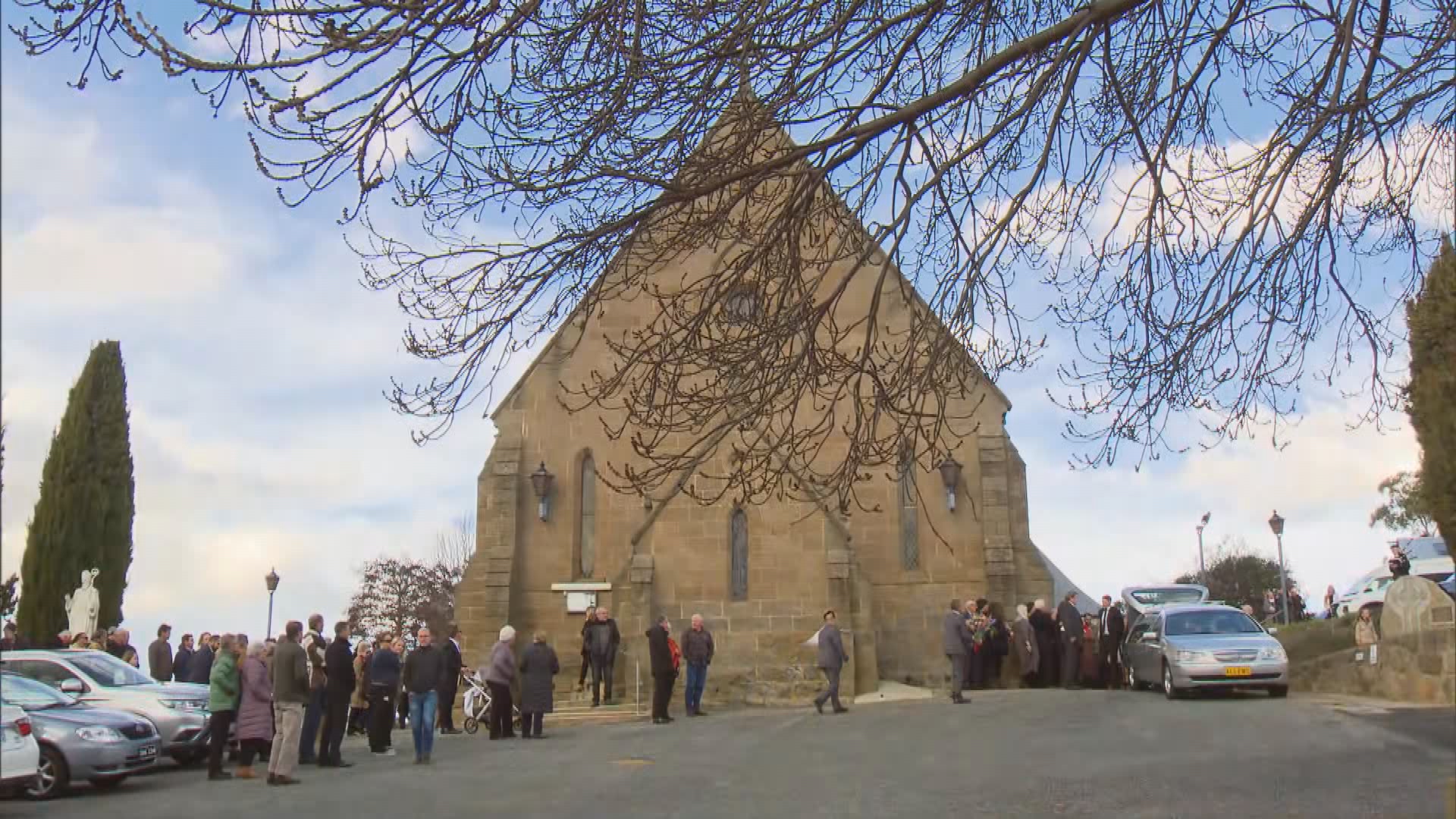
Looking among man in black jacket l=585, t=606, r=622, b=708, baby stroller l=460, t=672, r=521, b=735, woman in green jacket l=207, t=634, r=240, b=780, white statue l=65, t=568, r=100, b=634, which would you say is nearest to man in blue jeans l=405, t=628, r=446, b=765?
woman in green jacket l=207, t=634, r=240, b=780

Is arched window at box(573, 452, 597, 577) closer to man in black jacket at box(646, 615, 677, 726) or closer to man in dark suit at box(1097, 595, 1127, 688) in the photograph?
man in black jacket at box(646, 615, 677, 726)

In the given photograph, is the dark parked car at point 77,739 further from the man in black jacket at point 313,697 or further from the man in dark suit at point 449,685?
the man in dark suit at point 449,685

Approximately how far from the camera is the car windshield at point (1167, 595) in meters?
29.4

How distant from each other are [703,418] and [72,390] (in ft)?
109

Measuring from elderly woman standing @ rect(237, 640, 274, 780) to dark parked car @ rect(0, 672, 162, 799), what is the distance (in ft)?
3.14

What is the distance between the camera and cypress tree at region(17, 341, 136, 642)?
117 ft

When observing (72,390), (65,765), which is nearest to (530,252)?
(65,765)

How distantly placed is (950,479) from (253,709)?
15.5 metres

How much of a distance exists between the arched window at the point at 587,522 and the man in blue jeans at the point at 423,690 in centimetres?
1055

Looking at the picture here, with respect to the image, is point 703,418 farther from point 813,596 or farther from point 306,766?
point 813,596

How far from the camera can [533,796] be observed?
12773mm

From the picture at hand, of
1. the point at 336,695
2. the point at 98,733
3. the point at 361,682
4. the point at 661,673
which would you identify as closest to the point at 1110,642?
the point at 661,673

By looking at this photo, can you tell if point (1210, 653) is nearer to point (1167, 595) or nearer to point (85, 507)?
point (1167, 595)

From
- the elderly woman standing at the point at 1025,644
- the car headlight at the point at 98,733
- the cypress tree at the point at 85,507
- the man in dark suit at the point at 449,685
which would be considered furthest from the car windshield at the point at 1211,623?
the cypress tree at the point at 85,507
